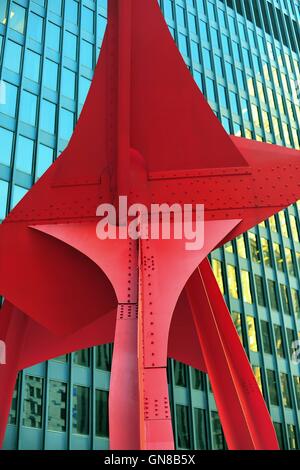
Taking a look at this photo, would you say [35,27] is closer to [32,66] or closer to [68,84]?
[32,66]

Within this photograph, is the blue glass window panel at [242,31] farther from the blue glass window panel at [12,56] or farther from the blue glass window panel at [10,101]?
the blue glass window panel at [10,101]

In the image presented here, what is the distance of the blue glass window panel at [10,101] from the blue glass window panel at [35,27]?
416 centimetres

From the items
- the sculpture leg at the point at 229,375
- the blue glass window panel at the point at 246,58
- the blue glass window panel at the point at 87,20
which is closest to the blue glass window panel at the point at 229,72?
the blue glass window panel at the point at 246,58

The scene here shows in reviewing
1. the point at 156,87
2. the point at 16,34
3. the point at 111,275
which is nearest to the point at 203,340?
the point at 111,275

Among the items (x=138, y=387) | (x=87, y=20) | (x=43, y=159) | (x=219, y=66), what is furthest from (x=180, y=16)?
(x=138, y=387)

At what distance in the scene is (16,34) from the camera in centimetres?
2939

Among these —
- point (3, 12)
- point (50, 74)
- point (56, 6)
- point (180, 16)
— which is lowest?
point (50, 74)

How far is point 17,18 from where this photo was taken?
2983 cm

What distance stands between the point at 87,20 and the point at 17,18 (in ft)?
17.7

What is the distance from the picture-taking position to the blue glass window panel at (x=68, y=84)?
101 ft

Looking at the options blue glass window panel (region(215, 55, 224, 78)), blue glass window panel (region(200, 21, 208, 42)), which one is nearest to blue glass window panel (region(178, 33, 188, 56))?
blue glass window panel (region(200, 21, 208, 42))

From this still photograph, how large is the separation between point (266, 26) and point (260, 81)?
8944mm

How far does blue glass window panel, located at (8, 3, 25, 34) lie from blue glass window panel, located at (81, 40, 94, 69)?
3.97 meters
